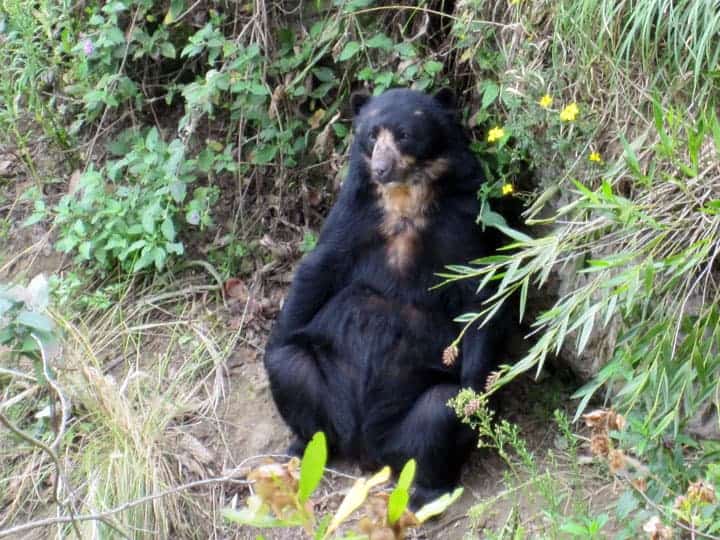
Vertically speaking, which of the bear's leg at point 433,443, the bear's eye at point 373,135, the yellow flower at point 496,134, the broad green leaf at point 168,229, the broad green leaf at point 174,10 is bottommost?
the bear's leg at point 433,443

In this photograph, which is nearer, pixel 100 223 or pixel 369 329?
pixel 369 329

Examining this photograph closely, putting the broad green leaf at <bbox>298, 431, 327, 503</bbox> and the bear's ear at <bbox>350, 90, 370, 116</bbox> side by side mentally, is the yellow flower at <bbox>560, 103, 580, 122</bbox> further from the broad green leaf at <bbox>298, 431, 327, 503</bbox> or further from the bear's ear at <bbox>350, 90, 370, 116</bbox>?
the broad green leaf at <bbox>298, 431, 327, 503</bbox>

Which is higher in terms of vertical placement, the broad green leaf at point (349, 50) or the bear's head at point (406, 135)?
the broad green leaf at point (349, 50)

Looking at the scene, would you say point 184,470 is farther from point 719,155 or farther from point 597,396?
point 719,155

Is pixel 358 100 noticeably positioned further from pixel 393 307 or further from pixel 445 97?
pixel 393 307

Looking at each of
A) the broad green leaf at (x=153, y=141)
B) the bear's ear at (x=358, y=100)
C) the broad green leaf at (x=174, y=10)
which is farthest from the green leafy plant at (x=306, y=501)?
the broad green leaf at (x=174, y=10)

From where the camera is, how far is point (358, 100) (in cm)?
562

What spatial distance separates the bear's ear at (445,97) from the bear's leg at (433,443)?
137cm

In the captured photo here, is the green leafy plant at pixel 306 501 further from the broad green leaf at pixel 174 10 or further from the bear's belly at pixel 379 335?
the broad green leaf at pixel 174 10

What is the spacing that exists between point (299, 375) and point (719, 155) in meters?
2.45

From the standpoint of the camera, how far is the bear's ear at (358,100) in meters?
5.61

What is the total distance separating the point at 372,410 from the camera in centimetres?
557

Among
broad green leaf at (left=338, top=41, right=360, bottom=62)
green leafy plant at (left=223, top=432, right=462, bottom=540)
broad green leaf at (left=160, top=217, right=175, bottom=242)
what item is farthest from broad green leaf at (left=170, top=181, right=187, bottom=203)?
green leafy plant at (left=223, top=432, right=462, bottom=540)

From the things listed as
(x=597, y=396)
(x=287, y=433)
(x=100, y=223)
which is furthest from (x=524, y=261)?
(x=100, y=223)
